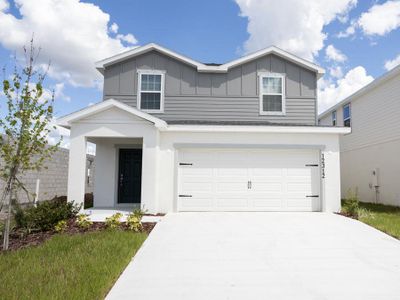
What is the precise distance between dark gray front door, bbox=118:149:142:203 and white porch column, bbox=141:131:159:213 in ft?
7.54

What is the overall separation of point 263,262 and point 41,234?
5.35 metres

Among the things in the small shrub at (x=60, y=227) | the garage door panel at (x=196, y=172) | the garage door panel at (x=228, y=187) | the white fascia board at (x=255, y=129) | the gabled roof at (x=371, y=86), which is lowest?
the small shrub at (x=60, y=227)

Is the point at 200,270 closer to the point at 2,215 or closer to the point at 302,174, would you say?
the point at 302,174

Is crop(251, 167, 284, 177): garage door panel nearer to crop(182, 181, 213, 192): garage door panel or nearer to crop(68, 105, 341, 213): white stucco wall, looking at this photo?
crop(68, 105, 341, 213): white stucco wall

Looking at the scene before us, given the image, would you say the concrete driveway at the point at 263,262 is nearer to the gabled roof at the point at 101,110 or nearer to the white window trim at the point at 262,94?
the gabled roof at the point at 101,110

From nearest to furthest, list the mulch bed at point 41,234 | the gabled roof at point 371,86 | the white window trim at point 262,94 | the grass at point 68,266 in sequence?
1. the grass at point 68,266
2. the mulch bed at point 41,234
3. the white window trim at point 262,94
4. the gabled roof at point 371,86

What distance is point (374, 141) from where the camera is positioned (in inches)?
564

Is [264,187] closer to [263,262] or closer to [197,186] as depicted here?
[197,186]

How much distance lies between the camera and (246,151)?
10.5 m

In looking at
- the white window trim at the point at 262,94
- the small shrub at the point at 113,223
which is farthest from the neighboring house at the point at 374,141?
the small shrub at the point at 113,223

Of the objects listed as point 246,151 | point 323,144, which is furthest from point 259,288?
point 323,144

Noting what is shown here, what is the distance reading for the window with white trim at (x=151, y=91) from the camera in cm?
1222

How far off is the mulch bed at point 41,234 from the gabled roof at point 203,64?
6.95m

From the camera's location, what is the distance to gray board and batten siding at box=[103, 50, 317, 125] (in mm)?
12266
